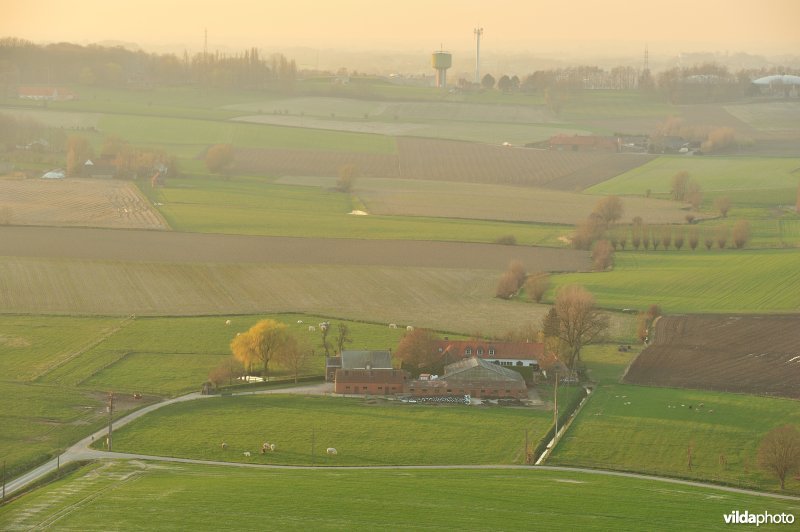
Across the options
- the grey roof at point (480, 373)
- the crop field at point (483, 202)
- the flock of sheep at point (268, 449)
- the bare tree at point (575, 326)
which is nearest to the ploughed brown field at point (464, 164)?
the crop field at point (483, 202)

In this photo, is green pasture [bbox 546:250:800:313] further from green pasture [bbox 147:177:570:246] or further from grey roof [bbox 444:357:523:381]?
grey roof [bbox 444:357:523:381]

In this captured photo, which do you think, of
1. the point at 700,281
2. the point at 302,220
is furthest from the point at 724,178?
the point at 700,281

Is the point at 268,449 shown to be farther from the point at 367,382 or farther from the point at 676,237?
the point at 676,237

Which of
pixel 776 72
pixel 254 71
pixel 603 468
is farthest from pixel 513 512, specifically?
pixel 776 72

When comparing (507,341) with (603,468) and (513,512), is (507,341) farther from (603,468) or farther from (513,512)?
(513,512)

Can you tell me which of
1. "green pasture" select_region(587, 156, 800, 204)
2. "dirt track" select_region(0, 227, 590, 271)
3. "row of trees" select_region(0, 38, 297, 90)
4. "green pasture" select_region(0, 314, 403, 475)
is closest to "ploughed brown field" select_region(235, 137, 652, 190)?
"green pasture" select_region(587, 156, 800, 204)

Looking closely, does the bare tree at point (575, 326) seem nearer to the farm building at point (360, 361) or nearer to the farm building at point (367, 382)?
the farm building at point (360, 361)

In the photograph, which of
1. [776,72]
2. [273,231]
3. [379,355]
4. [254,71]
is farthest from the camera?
[776,72]
